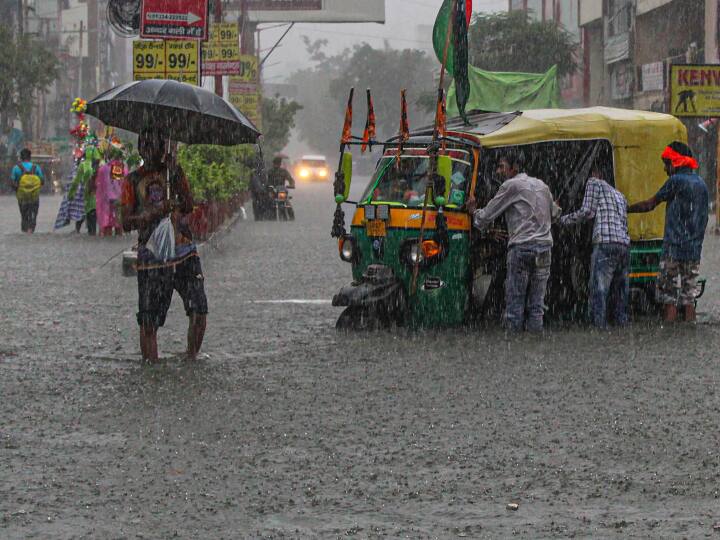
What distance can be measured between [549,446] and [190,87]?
4.59 m

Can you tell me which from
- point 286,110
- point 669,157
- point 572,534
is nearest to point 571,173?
point 669,157

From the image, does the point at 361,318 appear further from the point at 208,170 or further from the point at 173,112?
the point at 208,170

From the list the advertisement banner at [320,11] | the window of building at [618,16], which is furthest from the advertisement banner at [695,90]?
the advertisement banner at [320,11]

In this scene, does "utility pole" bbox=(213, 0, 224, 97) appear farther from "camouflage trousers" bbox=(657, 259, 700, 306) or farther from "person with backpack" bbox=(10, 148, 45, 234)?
"camouflage trousers" bbox=(657, 259, 700, 306)

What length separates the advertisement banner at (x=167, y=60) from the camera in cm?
1881

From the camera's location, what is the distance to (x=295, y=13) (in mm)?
74375

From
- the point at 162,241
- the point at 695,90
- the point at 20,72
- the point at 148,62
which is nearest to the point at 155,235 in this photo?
the point at 162,241

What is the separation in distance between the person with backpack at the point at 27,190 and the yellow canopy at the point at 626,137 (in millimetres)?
16802

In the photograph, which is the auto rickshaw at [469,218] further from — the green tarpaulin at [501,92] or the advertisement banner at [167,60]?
the advertisement banner at [167,60]

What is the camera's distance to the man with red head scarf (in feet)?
44.1

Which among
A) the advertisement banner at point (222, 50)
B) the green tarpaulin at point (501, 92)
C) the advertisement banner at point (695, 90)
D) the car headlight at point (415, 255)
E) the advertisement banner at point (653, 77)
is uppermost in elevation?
the advertisement banner at point (653, 77)

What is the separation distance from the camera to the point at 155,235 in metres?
10.6

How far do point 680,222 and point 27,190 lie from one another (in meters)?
17.9

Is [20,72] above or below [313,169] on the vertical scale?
above
